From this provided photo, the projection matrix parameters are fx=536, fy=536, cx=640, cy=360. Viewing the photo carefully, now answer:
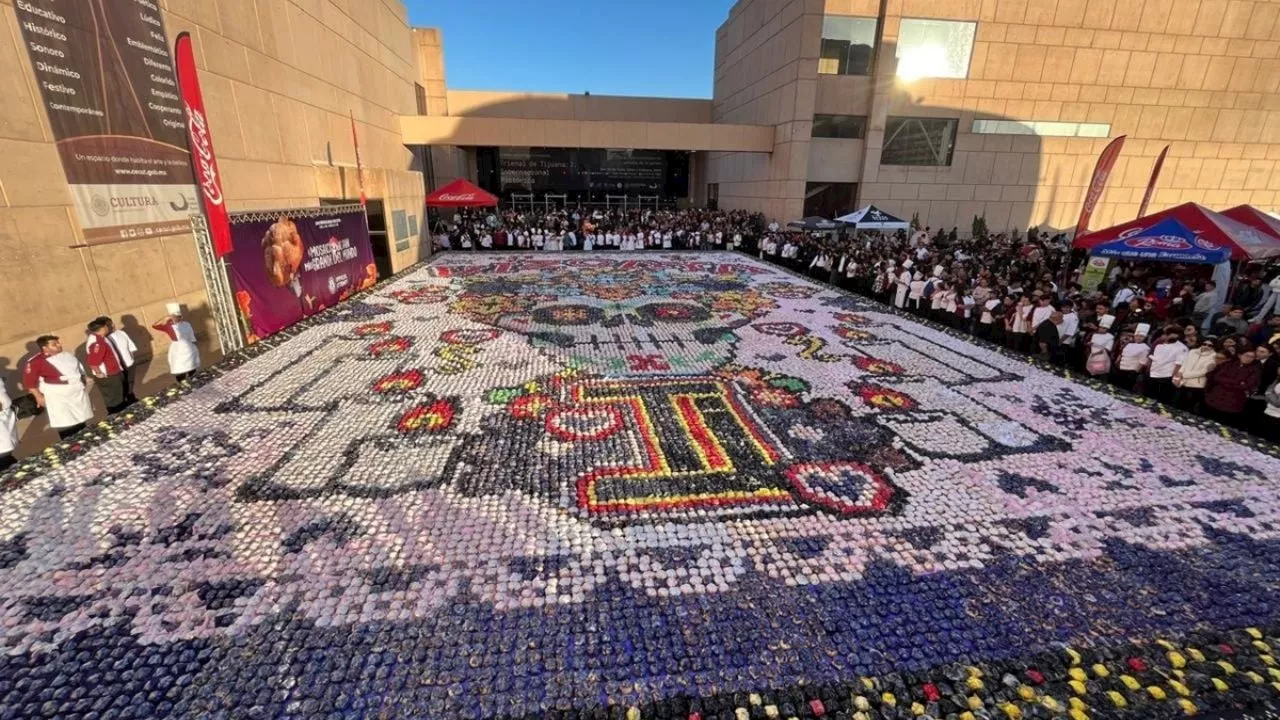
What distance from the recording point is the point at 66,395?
5758mm

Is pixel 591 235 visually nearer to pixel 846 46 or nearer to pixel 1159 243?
pixel 846 46

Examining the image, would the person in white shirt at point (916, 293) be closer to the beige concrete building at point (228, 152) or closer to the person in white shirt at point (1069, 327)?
the person in white shirt at point (1069, 327)

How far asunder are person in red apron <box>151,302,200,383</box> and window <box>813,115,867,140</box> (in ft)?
78.4

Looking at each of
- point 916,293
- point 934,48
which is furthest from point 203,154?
point 934,48

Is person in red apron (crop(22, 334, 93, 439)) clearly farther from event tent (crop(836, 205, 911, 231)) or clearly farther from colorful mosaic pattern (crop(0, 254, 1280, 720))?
event tent (crop(836, 205, 911, 231))

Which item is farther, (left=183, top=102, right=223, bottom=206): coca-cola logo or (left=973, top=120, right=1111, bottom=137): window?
(left=973, top=120, right=1111, bottom=137): window

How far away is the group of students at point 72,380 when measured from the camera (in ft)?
17.5

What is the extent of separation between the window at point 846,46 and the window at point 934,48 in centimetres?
130

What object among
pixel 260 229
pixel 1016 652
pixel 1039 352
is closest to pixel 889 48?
pixel 1039 352

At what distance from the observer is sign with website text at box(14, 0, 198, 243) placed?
279 inches

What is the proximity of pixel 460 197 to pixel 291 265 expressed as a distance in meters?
11.0

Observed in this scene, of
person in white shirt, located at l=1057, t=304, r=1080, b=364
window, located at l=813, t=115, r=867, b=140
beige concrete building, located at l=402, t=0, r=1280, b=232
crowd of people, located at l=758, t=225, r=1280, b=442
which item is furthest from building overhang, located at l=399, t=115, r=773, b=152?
person in white shirt, located at l=1057, t=304, r=1080, b=364

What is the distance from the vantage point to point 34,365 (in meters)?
5.65

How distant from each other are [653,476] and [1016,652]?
304cm
